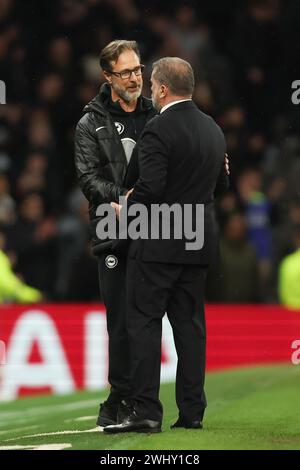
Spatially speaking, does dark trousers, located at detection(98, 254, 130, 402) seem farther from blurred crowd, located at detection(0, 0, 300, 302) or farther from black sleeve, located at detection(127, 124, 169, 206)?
blurred crowd, located at detection(0, 0, 300, 302)

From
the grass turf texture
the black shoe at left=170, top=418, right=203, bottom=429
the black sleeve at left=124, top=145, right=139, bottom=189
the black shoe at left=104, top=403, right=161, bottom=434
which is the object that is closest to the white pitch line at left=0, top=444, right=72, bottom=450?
the grass turf texture

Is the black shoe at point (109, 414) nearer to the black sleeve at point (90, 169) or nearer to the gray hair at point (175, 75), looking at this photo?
the black sleeve at point (90, 169)

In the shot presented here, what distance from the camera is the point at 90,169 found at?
7.38 metres

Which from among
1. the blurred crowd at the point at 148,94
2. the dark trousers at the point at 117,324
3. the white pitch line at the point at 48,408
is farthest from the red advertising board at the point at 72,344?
the dark trousers at the point at 117,324

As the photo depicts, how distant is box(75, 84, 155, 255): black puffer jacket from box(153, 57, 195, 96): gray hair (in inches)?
21.8

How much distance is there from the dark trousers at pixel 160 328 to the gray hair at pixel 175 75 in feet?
2.92

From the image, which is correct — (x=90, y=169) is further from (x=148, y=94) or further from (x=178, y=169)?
(x=148, y=94)

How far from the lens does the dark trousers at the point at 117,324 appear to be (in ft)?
24.1

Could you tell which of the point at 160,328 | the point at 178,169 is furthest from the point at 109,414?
the point at 178,169

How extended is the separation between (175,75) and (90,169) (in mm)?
752

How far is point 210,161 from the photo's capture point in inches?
276

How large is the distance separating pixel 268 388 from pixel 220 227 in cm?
367
